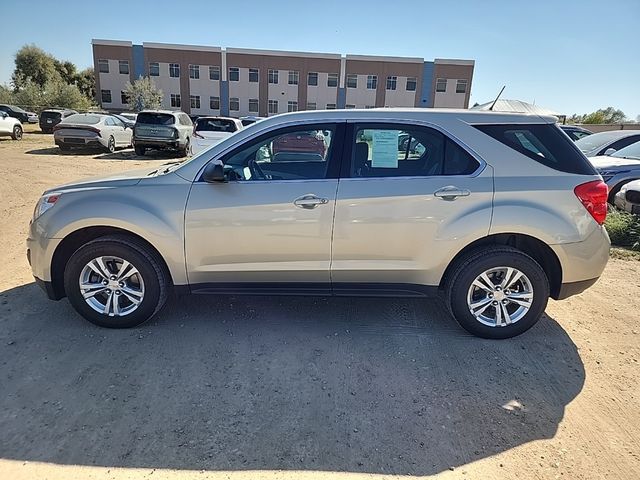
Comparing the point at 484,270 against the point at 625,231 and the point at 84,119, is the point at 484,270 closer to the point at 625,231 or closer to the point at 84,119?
the point at 625,231

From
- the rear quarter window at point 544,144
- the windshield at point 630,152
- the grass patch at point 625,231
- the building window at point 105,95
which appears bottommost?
the grass patch at point 625,231

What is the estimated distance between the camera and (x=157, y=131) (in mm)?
16812

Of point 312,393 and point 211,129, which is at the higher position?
point 211,129

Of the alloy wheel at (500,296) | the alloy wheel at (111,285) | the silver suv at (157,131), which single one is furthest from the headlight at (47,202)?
the silver suv at (157,131)

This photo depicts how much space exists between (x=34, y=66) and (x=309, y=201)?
7016cm

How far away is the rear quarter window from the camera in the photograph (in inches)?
138

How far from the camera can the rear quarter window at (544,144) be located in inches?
138

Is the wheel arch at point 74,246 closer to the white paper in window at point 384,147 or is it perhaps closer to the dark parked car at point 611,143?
the white paper in window at point 384,147

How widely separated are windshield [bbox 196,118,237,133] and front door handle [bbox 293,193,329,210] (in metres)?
12.4

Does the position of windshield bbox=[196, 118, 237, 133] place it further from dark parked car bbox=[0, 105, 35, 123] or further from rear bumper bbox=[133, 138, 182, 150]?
dark parked car bbox=[0, 105, 35, 123]

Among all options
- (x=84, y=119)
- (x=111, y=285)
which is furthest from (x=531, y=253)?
(x=84, y=119)

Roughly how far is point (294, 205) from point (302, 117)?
2.56 ft

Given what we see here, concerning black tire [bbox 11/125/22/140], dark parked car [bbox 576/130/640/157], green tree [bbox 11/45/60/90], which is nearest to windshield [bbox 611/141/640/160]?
dark parked car [bbox 576/130/640/157]

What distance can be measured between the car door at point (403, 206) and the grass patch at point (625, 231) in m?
4.77
